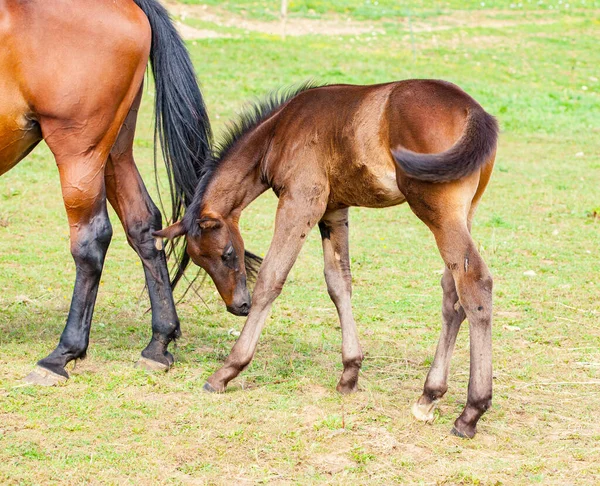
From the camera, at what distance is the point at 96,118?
5.19 m

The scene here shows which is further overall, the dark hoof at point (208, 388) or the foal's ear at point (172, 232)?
the foal's ear at point (172, 232)

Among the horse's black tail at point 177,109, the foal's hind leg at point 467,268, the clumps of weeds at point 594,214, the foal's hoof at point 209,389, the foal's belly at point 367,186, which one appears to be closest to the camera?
the foal's hind leg at point 467,268

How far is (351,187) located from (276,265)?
25.5 inches

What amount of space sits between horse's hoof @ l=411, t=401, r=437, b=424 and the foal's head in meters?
1.27

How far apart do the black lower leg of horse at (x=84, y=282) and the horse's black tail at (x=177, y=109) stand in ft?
1.90

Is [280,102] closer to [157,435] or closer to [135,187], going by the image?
[135,187]

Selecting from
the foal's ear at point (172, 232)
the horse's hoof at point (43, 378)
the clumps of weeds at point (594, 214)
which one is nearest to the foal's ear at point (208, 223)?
the foal's ear at point (172, 232)

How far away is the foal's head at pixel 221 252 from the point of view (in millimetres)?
5281

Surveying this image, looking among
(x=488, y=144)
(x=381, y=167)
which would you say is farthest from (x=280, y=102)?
(x=488, y=144)

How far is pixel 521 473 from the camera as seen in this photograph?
13.7ft

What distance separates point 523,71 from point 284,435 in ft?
62.1

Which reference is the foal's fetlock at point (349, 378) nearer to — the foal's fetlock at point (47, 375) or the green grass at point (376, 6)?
the foal's fetlock at point (47, 375)

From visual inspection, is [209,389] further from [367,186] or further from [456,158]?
[456,158]

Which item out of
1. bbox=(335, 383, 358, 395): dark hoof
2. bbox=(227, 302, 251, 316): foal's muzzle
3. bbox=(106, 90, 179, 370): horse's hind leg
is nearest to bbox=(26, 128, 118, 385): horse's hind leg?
bbox=(106, 90, 179, 370): horse's hind leg
